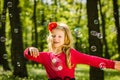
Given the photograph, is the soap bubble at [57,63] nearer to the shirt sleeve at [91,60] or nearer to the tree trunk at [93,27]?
the shirt sleeve at [91,60]

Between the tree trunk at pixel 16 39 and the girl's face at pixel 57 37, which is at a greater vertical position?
the girl's face at pixel 57 37

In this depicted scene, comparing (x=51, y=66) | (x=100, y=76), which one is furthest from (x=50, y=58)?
(x=100, y=76)

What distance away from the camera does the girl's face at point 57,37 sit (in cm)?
567

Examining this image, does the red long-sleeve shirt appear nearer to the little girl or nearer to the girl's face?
the little girl

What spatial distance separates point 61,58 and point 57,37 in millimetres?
345

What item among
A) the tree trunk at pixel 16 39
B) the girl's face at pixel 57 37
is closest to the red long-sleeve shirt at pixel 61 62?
the girl's face at pixel 57 37

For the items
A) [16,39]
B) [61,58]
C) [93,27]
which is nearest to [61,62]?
[61,58]

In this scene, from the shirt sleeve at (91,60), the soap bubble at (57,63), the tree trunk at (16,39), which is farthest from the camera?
the tree trunk at (16,39)

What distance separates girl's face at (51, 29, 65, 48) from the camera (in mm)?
5668

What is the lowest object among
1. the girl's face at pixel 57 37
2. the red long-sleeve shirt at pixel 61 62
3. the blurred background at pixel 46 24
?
the blurred background at pixel 46 24

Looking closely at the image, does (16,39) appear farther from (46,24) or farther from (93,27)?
(46,24)

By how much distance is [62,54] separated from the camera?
19.0 feet

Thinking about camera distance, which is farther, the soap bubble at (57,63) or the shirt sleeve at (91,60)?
the shirt sleeve at (91,60)

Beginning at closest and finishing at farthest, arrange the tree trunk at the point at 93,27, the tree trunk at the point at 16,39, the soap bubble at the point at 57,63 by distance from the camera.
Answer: the soap bubble at the point at 57,63, the tree trunk at the point at 93,27, the tree trunk at the point at 16,39
